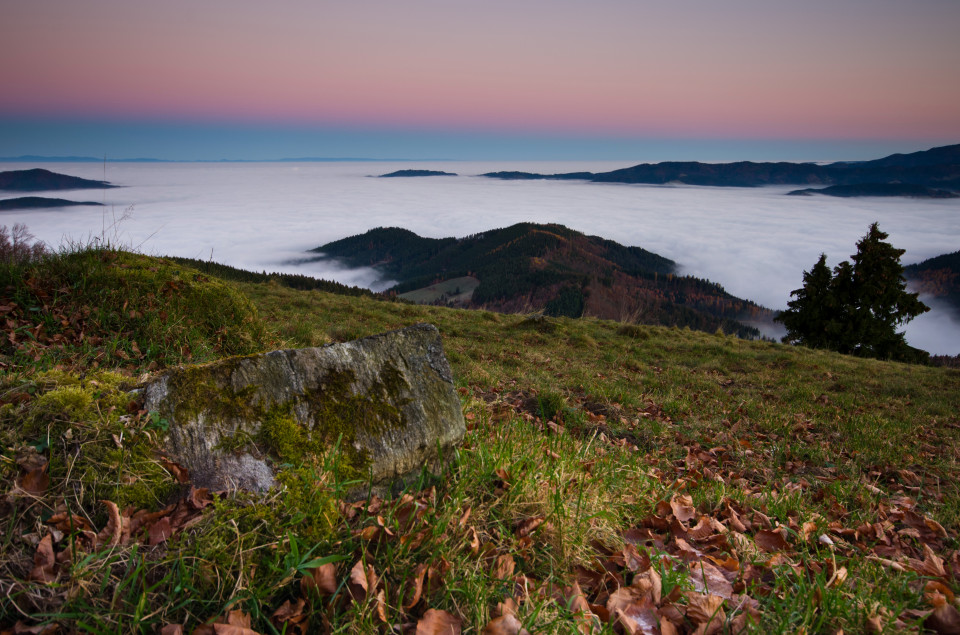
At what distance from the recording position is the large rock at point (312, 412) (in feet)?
8.61

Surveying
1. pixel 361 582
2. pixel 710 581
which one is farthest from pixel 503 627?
pixel 710 581

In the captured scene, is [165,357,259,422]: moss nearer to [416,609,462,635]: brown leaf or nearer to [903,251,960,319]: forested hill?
[416,609,462,635]: brown leaf

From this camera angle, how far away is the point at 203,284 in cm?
699

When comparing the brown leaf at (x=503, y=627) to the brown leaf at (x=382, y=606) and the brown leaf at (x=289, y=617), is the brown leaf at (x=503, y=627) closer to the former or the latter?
the brown leaf at (x=382, y=606)

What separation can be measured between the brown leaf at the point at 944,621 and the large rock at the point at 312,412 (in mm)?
2729

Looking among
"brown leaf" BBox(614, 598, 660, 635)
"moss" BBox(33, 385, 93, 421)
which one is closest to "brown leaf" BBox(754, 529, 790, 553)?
"brown leaf" BBox(614, 598, 660, 635)

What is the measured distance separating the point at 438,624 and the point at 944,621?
2.50 m

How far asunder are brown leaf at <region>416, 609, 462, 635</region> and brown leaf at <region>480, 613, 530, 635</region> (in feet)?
0.42

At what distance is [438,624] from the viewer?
199 cm

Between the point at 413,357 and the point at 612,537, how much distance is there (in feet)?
6.20

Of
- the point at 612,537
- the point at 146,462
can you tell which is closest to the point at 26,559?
the point at 146,462

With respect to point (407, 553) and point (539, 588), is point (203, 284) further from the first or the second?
point (539, 588)

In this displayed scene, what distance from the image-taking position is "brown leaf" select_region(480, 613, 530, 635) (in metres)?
1.99

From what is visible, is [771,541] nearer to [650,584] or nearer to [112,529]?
[650,584]
